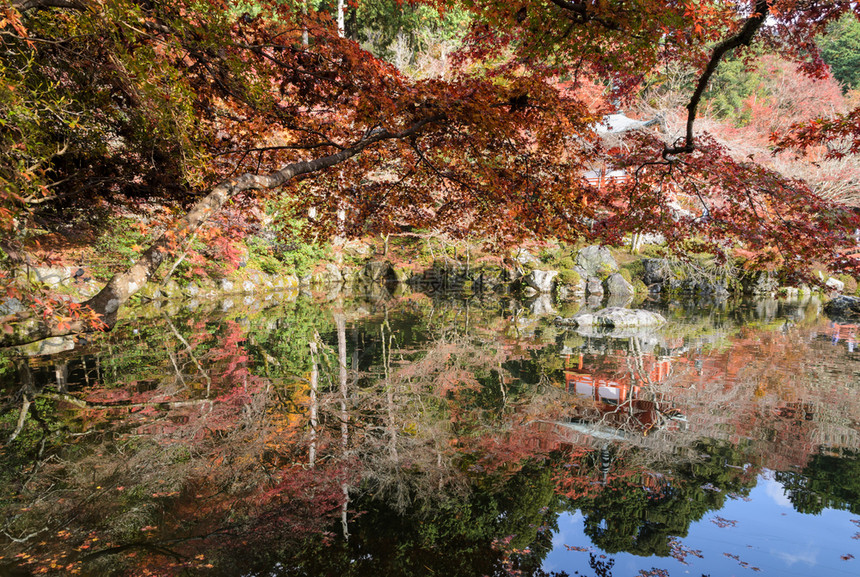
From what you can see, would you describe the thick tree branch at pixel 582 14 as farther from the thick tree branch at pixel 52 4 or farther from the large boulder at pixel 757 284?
the large boulder at pixel 757 284

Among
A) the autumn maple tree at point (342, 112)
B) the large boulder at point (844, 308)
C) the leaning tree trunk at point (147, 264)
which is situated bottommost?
the large boulder at point (844, 308)

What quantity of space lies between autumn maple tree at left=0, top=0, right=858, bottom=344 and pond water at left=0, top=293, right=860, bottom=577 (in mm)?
1453

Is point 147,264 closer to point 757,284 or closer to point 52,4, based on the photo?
point 52,4

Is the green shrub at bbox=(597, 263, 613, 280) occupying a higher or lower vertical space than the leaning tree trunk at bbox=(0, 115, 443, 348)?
lower

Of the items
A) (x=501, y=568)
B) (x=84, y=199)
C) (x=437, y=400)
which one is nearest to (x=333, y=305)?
(x=84, y=199)

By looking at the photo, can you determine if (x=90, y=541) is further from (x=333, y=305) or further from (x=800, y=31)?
(x=333, y=305)

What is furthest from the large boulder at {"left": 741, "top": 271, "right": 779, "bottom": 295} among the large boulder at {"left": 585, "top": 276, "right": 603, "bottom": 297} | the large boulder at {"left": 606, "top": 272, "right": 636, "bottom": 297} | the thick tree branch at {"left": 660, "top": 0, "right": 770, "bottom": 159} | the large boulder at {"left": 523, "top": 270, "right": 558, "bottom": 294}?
the thick tree branch at {"left": 660, "top": 0, "right": 770, "bottom": 159}

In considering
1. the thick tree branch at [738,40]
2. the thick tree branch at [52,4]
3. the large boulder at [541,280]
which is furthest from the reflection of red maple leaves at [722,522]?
the large boulder at [541,280]

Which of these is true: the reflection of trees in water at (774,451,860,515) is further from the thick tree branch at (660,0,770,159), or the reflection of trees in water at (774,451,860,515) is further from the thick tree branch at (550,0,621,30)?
the thick tree branch at (550,0,621,30)

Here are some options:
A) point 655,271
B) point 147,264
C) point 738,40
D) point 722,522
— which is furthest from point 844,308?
point 147,264

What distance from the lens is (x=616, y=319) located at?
11.1 m

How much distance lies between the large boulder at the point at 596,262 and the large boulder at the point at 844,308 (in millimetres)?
6810

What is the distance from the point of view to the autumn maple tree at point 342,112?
3539 millimetres

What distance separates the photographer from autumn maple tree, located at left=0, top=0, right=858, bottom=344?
11.6 ft
